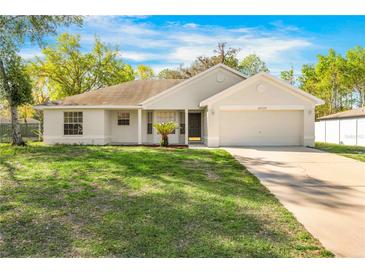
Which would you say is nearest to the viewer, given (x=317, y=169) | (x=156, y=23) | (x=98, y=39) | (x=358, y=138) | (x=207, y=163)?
(x=156, y=23)

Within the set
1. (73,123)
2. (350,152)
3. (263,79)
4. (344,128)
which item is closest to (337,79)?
(344,128)

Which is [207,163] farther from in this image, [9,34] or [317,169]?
[9,34]

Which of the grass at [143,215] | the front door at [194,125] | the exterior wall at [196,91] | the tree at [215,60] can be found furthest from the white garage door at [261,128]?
the tree at [215,60]

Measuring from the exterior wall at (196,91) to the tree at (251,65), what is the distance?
21403 mm

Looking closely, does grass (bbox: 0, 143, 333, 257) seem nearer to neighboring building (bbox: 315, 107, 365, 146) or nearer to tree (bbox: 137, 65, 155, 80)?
neighboring building (bbox: 315, 107, 365, 146)

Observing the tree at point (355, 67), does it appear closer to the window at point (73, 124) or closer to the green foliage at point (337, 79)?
the green foliage at point (337, 79)

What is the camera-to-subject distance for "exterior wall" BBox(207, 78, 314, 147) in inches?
620

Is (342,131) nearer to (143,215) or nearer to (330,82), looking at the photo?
(330,82)

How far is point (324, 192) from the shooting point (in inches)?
255

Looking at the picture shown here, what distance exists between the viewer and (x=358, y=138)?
1925cm

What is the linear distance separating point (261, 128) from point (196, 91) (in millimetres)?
4188

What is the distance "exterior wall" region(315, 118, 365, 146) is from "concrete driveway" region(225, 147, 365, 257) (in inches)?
369
